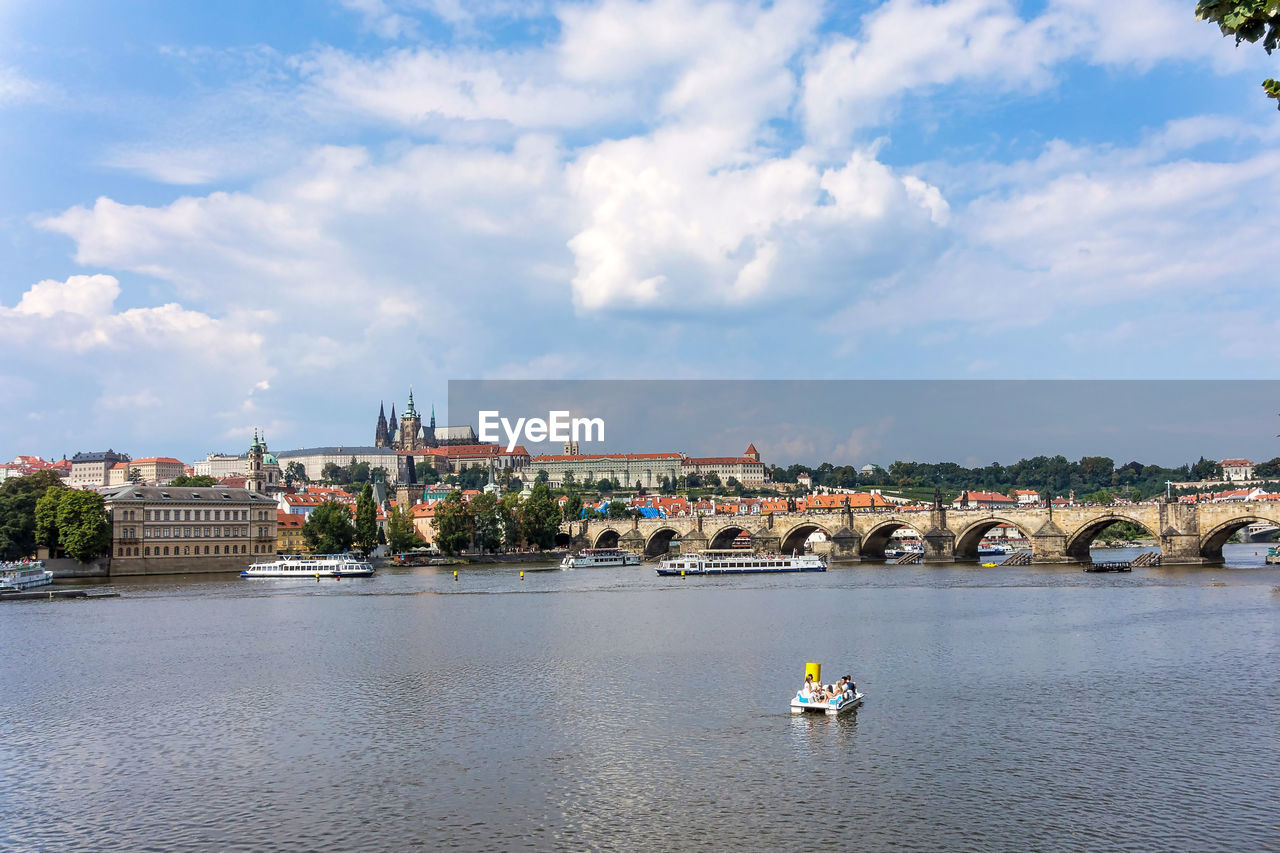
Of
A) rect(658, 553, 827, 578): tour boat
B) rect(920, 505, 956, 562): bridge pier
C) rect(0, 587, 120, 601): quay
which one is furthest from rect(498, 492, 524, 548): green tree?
rect(0, 587, 120, 601): quay

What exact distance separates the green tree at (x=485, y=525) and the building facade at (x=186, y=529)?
21.6 metres

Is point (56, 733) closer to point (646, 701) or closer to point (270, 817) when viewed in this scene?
point (270, 817)

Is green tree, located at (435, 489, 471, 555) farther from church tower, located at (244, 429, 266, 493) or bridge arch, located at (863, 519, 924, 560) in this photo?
church tower, located at (244, 429, 266, 493)

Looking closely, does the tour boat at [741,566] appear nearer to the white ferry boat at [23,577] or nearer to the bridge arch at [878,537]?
the bridge arch at [878,537]

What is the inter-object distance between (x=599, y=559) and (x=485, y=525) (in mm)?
15444

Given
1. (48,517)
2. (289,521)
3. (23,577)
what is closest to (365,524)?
(289,521)

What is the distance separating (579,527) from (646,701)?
98.3 metres

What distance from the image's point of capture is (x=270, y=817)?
1755 cm

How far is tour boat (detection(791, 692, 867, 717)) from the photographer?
2405 cm

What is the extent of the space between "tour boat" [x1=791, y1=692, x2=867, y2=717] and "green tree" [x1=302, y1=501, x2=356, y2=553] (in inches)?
3150

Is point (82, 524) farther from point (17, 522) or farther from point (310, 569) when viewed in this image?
point (310, 569)

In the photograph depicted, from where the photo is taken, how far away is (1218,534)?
227ft

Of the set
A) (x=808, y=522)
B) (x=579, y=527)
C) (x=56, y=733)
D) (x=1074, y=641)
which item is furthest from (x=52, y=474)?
(x=1074, y=641)

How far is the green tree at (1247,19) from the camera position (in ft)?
26.0
